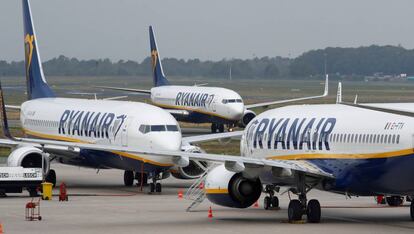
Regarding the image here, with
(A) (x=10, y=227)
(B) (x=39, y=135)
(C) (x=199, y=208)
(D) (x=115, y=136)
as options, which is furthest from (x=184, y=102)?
(A) (x=10, y=227)

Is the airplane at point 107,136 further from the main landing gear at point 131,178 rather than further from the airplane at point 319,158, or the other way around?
the airplane at point 319,158

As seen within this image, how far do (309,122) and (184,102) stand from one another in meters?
61.4

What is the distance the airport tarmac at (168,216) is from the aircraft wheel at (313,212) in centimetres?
30

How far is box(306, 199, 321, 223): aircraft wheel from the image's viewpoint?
31250 mm

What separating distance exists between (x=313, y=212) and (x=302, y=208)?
12.8 inches

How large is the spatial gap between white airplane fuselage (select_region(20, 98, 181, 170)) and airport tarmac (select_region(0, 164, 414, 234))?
4.52 feet

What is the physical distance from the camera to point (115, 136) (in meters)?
44.3

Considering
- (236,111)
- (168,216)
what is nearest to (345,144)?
(168,216)

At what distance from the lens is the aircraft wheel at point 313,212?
31.2m

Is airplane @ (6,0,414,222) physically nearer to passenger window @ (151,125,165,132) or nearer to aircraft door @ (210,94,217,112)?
passenger window @ (151,125,165,132)

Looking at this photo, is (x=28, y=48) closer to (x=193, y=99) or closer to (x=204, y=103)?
(x=204, y=103)

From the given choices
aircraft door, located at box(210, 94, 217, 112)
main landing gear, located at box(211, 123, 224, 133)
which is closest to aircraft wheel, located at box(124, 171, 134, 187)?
aircraft door, located at box(210, 94, 217, 112)

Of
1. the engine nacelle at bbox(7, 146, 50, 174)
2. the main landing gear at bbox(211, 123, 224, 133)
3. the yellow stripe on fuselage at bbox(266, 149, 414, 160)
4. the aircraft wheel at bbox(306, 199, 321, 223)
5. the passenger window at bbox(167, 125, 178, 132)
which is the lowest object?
the main landing gear at bbox(211, 123, 224, 133)

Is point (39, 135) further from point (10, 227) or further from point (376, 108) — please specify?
point (376, 108)
